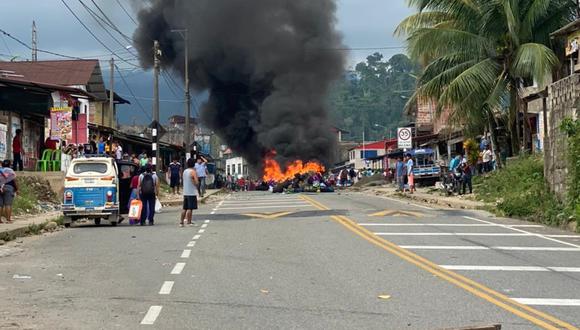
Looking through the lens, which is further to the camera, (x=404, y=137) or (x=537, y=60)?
(x=404, y=137)

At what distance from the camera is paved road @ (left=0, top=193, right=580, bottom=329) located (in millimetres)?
7453

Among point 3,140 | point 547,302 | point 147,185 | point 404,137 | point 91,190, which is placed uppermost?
point 404,137

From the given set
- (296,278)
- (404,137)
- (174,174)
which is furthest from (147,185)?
(404,137)

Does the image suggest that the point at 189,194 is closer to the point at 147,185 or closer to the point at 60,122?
the point at 147,185

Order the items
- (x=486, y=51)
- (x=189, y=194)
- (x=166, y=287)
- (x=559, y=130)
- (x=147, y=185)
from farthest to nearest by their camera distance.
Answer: (x=486, y=51) → (x=559, y=130) → (x=147, y=185) → (x=189, y=194) → (x=166, y=287)

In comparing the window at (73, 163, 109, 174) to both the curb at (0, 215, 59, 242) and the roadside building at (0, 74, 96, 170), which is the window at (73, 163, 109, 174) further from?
the roadside building at (0, 74, 96, 170)

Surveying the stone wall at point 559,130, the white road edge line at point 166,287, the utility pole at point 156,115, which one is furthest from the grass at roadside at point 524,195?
the utility pole at point 156,115

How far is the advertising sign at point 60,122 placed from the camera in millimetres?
28297

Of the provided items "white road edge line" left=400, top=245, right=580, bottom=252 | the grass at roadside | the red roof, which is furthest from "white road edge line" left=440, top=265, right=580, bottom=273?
the red roof

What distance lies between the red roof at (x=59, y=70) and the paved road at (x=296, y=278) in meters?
33.0

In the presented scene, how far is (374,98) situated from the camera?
12531cm

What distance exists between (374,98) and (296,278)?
116881 mm

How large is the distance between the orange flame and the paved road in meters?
30.0

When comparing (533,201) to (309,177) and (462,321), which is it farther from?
(309,177)
